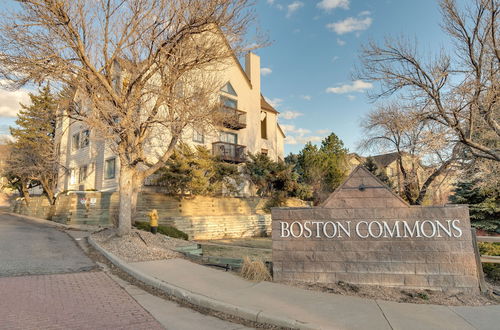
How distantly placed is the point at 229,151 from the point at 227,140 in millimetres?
1604

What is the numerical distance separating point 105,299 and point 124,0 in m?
9.75

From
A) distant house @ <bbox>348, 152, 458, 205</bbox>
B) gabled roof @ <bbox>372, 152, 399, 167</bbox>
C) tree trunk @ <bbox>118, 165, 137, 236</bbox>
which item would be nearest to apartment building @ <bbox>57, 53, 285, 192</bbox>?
distant house @ <bbox>348, 152, 458, 205</bbox>

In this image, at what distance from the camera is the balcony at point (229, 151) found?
24.8m

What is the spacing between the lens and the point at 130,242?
34.0 feet

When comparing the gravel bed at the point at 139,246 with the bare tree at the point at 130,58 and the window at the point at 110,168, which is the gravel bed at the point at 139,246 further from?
the window at the point at 110,168

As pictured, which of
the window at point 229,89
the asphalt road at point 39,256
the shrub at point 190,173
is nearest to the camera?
the asphalt road at point 39,256

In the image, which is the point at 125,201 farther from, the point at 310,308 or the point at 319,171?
the point at 319,171

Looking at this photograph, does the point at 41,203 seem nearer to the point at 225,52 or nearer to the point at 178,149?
the point at 178,149

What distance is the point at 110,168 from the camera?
22.7 meters

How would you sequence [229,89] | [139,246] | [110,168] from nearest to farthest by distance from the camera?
[139,246] < [110,168] < [229,89]

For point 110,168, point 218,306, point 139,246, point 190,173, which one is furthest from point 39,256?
point 110,168

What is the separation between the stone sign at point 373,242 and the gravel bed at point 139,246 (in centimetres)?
400

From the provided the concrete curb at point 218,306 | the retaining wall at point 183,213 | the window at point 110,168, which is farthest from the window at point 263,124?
the concrete curb at point 218,306

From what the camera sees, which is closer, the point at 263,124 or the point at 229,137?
the point at 229,137
